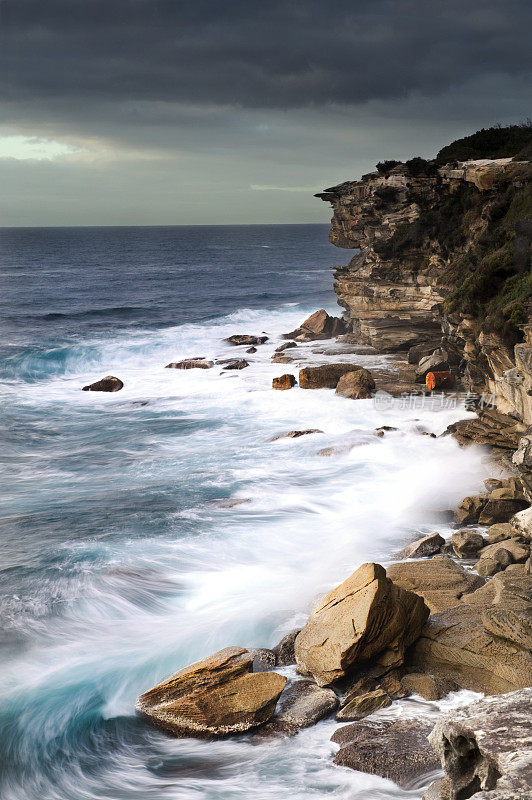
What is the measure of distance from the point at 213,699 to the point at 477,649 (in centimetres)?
460

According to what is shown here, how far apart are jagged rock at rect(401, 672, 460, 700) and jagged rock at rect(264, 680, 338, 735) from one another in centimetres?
130

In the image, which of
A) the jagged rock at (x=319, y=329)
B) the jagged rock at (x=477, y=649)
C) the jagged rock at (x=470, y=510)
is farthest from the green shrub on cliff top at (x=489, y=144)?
the jagged rock at (x=477, y=649)

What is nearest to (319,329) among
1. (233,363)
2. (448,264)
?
(233,363)

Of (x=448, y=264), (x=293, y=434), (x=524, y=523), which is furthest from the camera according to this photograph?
(x=448, y=264)

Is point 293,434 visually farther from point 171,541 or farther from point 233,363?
point 233,363

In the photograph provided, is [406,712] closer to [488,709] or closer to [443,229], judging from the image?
[488,709]

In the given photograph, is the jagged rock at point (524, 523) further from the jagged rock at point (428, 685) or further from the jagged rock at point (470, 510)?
the jagged rock at point (428, 685)

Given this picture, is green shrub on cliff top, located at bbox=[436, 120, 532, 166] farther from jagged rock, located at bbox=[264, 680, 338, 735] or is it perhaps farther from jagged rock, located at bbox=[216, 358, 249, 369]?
jagged rock, located at bbox=[264, 680, 338, 735]

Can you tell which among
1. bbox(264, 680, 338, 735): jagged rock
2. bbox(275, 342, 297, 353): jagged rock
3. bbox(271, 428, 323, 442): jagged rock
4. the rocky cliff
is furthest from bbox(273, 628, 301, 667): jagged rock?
bbox(275, 342, 297, 353): jagged rock

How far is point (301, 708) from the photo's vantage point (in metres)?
11.1

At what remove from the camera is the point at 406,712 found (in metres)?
10.7

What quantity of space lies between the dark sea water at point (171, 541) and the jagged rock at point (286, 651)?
0.28 meters

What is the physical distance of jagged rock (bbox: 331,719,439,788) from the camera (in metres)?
9.48

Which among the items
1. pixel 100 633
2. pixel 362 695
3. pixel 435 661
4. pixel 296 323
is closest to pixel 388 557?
pixel 435 661
